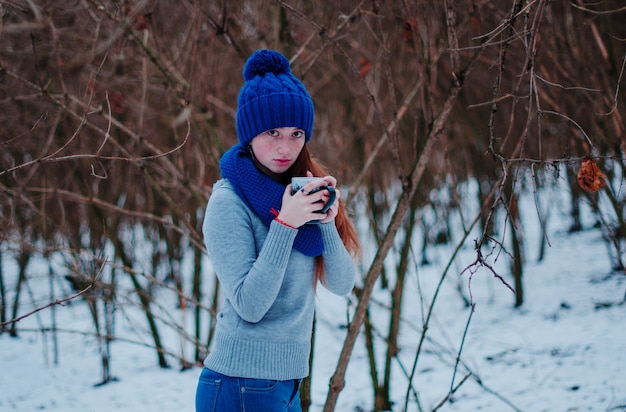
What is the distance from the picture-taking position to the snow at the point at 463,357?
10.9 feet

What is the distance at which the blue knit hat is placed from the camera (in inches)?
59.6

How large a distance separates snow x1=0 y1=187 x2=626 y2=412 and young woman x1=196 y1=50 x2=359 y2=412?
1204 millimetres

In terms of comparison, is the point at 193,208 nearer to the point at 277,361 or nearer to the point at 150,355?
the point at 150,355

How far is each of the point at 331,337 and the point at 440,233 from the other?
11.6 ft

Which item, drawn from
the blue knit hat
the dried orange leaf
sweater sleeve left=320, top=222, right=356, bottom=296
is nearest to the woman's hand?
sweater sleeve left=320, top=222, right=356, bottom=296

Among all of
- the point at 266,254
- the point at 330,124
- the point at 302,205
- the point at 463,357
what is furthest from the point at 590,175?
the point at 330,124

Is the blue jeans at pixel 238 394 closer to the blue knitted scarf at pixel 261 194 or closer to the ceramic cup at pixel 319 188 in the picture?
the blue knitted scarf at pixel 261 194

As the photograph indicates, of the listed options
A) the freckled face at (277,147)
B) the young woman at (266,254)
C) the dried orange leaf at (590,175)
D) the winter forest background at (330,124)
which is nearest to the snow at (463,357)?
the winter forest background at (330,124)

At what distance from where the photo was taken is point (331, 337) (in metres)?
5.29

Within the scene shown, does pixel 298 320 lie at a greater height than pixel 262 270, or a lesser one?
lesser

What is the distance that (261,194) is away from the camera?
1.46 metres

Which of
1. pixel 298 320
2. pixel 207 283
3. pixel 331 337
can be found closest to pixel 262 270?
pixel 298 320

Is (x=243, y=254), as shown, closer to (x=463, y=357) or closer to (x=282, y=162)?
(x=282, y=162)

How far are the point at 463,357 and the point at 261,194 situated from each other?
318 cm
